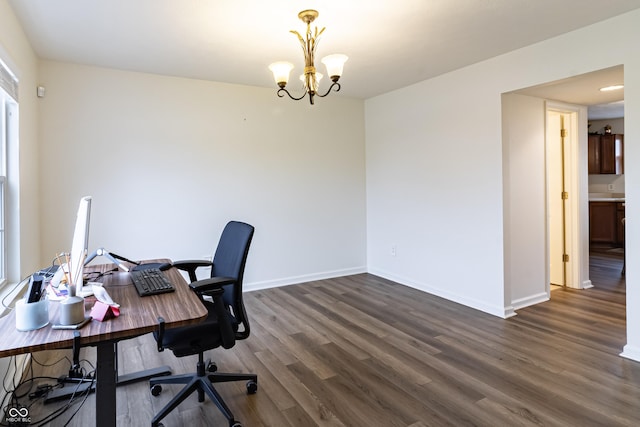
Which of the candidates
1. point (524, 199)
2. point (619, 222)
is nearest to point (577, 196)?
point (524, 199)

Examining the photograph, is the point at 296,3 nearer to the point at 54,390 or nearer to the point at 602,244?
the point at 54,390

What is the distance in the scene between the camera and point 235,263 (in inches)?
84.0

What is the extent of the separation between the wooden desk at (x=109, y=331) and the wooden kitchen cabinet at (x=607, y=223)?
7.74m

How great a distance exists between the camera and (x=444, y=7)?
2.50 meters

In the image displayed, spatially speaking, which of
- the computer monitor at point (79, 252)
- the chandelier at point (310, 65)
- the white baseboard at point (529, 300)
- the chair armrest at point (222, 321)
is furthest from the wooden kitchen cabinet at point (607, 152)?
the computer monitor at point (79, 252)

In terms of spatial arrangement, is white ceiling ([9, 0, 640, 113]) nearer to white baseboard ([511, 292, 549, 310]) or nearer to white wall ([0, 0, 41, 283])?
white wall ([0, 0, 41, 283])

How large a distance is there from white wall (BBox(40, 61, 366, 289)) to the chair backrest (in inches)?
74.6

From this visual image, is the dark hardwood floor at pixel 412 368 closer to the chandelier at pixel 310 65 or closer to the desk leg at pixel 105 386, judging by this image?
the desk leg at pixel 105 386

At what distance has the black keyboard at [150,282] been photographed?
1806 millimetres

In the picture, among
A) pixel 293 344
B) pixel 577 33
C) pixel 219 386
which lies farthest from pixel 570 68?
pixel 219 386

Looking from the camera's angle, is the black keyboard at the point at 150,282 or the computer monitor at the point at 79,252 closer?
the computer monitor at the point at 79,252

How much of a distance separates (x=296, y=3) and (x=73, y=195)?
2758 millimetres

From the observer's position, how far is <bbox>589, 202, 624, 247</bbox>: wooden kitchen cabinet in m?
6.83

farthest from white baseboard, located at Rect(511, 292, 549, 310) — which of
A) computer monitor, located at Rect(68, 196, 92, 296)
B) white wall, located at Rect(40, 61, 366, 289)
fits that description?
computer monitor, located at Rect(68, 196, 92, 296)
